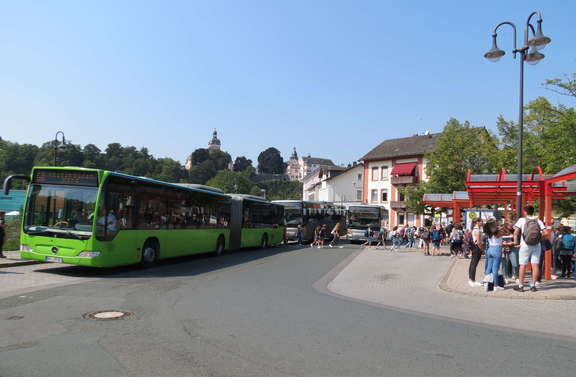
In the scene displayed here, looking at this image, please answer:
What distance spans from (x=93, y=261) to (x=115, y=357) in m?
7.65

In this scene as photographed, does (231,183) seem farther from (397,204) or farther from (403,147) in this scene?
(397,204)

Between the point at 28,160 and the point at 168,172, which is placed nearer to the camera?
the point at 28,160

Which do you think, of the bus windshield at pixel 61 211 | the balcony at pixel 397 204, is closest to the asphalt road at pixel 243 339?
the bus windshield at pixel 61 211

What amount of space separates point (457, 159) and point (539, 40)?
30.8 m

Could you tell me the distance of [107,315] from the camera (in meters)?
7.82

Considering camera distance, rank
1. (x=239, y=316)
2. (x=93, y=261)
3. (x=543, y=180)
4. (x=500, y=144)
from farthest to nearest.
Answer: (x=500, y=144)
(x=543, y=180)
(x=93, y=261)
(x=239, y=316)

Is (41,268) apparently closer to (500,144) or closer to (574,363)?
(574,363)

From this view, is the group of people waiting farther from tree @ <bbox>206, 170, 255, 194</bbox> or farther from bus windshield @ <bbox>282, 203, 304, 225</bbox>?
tree @ <bbox>206, 170, 255, 194</bbox>

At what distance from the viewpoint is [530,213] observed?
36.9ft

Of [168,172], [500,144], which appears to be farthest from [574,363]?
[168,172]

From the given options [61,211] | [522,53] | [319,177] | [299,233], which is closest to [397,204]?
[299,233]

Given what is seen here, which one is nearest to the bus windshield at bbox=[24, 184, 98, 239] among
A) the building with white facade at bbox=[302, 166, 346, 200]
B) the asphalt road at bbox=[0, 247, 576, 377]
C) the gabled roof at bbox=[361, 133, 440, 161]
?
the asphalt road at bbox=[0, 247, 576, 377]

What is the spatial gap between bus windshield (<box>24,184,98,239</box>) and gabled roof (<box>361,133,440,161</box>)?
183 feet

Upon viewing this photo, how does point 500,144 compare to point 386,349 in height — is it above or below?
above
